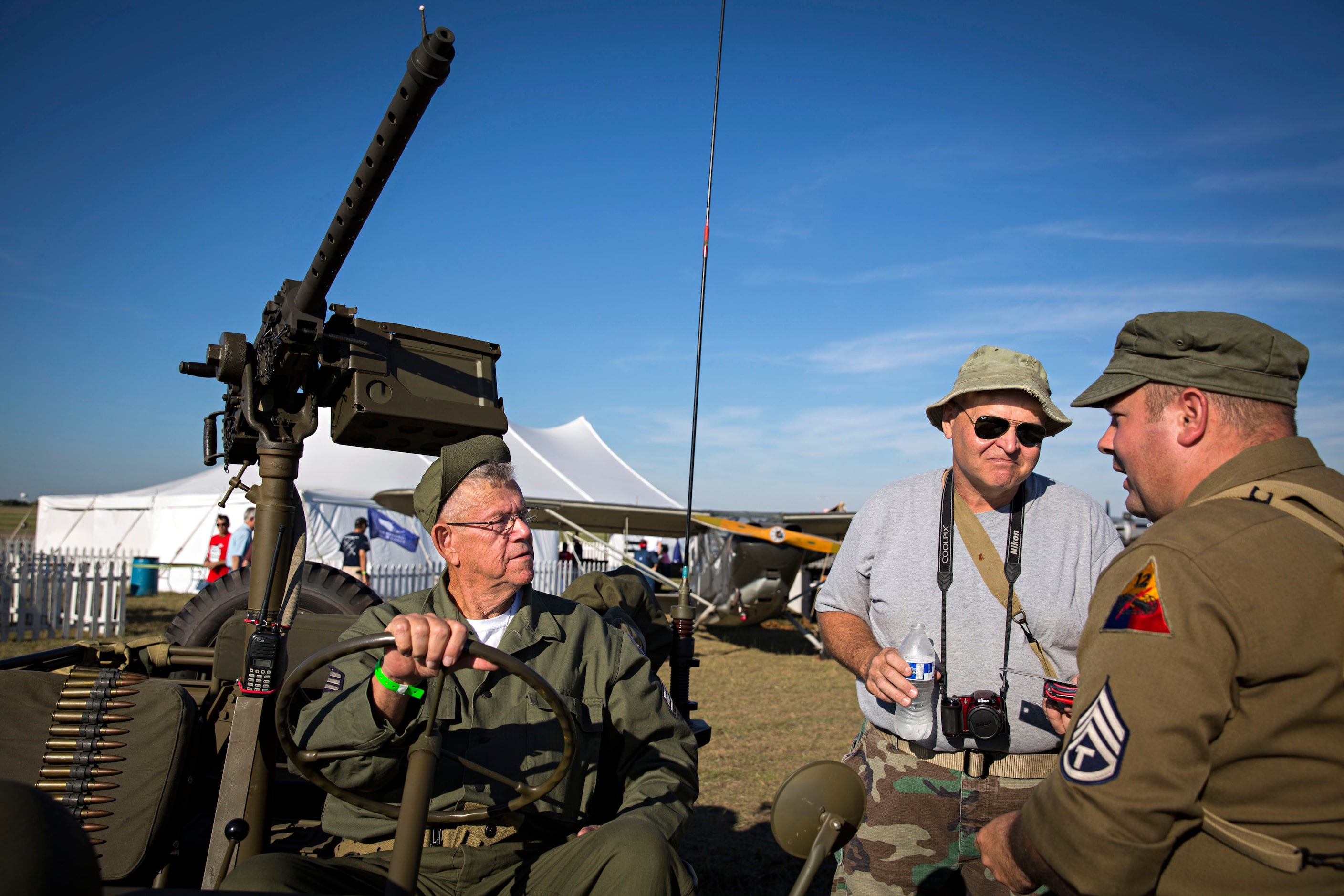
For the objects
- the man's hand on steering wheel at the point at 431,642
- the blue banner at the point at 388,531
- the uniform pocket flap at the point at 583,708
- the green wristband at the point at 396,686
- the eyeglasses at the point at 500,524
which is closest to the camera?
the man's hand on steering wheel at the point at 431,642

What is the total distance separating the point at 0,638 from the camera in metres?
12.0

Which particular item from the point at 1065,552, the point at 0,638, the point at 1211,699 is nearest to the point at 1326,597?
the point at 1211,699

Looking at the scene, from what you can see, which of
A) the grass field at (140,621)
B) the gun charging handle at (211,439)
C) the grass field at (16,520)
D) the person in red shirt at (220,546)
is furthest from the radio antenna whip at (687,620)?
the grass field at (16,520)

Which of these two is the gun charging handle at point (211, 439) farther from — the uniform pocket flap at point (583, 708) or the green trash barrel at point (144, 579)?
the green trash barrel at point (144, 579)

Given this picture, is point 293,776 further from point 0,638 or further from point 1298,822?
point 0,638

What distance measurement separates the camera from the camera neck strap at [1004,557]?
2617 mm

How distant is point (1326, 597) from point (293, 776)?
11.5 ft

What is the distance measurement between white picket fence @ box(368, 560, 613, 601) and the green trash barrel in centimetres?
638

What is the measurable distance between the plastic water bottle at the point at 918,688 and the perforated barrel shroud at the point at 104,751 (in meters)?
2.48

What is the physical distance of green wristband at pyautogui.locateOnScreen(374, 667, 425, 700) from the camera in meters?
2.06

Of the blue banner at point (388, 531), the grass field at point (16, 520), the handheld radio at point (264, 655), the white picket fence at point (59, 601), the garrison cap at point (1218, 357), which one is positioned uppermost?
the garrison cap at point (1218, 357)

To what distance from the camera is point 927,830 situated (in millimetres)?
2592

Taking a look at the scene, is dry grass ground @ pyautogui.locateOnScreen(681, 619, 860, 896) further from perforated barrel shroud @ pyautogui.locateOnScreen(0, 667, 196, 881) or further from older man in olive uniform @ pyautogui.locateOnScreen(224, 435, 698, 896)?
perforated barrel shroud @ pyautogui.locateOnScreen(0, 667, 196, 881)

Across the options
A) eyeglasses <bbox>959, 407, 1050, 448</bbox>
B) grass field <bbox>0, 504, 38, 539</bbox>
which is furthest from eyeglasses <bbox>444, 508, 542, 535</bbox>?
grass field <bbox>0, 504, 38, 539</bbox>
